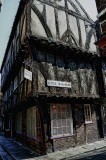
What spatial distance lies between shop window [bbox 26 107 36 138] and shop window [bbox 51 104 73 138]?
136 centimetres

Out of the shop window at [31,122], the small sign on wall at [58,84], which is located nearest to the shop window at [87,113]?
the small sign on wall at [58,84]

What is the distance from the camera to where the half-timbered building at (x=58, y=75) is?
11016 mm

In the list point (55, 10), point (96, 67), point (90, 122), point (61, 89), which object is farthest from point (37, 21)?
point (90, 122)

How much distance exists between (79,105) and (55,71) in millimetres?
3058

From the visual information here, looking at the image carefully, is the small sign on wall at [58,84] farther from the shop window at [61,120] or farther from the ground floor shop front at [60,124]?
the shop window at [61,120]

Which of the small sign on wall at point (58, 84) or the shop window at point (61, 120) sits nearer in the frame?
the small sign on wall at point (58, 84)

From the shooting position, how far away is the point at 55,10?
1312 cm

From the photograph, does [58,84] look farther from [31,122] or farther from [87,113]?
[87,113]

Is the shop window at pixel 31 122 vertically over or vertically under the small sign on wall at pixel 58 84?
under

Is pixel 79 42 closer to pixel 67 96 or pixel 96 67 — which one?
pixel 96 67

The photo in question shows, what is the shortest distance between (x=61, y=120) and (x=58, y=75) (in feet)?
9.30

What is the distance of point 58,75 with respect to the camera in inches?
472

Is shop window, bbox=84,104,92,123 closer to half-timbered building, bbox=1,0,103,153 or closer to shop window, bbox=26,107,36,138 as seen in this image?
half-timbered building, bbox=1,0,103,153

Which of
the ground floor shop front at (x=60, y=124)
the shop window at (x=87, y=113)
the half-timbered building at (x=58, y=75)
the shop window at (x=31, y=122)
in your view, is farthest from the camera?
the shop window at (x=87, y=113)
